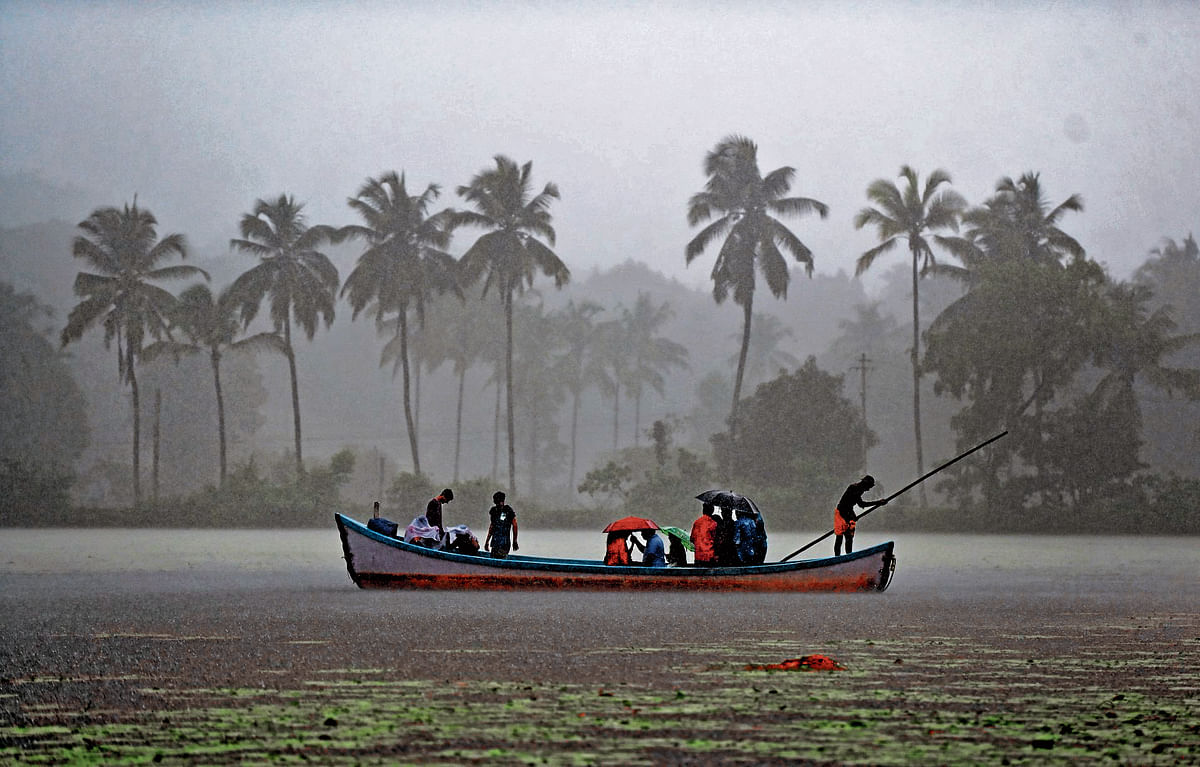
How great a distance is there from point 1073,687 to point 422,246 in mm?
53988

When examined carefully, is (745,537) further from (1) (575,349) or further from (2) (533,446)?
(1) (575,349)

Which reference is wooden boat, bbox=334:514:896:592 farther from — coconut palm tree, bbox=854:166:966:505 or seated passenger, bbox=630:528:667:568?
coconut palm tree, bbox=854:166:966:505

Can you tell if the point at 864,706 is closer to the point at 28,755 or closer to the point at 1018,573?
the point at 28,755

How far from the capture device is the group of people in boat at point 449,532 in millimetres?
19656

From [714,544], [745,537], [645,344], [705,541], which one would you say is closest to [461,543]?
[705,541]

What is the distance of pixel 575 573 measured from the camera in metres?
18.5

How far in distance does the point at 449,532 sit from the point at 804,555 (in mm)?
17891

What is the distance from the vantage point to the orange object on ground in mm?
10078

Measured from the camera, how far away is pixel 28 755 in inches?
268

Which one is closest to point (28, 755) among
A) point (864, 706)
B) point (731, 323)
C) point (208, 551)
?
point (864, 706)

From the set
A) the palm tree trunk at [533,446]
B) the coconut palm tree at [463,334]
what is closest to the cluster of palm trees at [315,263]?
the coconut palm tree at [463,334]

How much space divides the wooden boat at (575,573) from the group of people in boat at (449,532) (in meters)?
0.51

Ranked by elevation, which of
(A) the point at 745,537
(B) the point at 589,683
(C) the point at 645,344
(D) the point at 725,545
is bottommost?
(B) the point at 589,683

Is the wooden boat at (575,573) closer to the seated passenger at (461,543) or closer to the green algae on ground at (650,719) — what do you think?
the seated passenger at (461,543)
